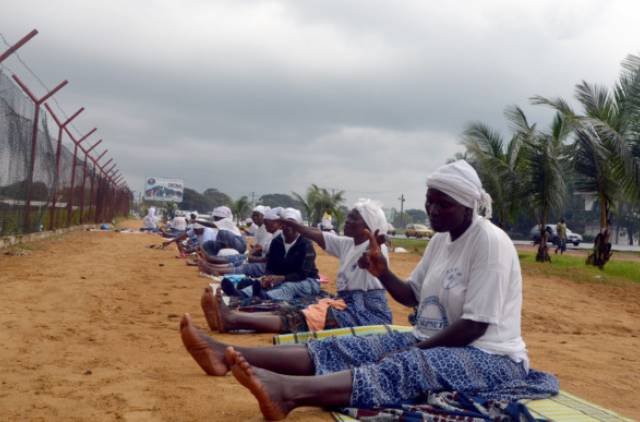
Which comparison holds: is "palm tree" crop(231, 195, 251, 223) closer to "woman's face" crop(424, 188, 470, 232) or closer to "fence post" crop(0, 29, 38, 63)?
"fence post" crop(0, 29, 38, 63)

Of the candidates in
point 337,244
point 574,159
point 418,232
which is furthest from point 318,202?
point 337,244

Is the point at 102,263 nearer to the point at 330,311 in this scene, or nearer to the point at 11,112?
the point at 11,112

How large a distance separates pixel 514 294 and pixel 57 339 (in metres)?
3.52

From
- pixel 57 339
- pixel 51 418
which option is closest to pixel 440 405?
pixel 51 418

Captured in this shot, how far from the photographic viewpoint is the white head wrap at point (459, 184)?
10.4 feet

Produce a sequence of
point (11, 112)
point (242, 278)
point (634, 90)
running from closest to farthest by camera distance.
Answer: point (242, 278)
point (11, 112)
point (634, 90)

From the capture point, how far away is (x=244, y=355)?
3.23 meters

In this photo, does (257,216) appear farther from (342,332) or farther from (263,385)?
(263,385)

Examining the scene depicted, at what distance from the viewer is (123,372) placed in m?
4.04

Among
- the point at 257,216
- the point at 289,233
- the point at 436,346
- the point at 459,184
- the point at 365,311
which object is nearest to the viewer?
the point at 436,346

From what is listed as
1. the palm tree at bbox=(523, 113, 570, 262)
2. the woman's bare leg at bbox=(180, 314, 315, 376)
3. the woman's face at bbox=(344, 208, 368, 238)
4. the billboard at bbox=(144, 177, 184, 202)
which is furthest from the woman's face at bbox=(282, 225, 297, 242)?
the billboard at bbox=(144, 177, 184, 202)

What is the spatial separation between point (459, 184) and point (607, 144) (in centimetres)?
1328

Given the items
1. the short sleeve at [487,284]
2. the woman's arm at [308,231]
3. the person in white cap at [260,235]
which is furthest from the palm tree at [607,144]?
the short sleeve at [487,284]

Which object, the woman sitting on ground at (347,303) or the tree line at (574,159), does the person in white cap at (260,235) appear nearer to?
the woman sitting on ground at (347,303)
